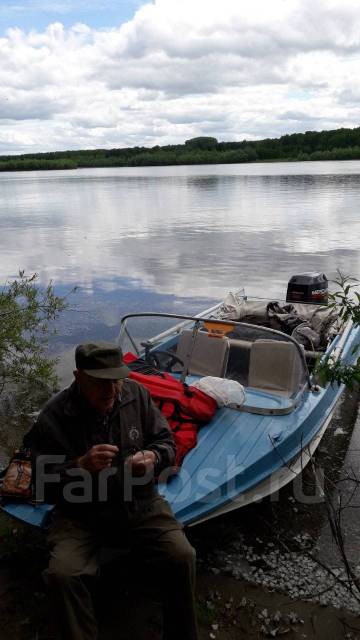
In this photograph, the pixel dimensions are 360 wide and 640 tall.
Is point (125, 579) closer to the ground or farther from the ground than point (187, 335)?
closer to the ground

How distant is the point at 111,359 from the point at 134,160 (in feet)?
450

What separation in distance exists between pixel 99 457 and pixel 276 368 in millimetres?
2887

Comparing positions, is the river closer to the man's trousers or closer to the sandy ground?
the sandy ground

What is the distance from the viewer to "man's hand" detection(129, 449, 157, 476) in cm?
322

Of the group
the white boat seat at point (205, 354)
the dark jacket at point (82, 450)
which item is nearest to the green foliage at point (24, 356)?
the white boat seat at point (205, 354)

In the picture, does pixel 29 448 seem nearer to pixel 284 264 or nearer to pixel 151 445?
Result: pixel 151 445

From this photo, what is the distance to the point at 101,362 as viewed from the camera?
3.21 meters

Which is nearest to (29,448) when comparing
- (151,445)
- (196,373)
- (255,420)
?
(151,445)

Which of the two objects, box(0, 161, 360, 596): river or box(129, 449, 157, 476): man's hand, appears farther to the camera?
box(0, 161, 360, 596): river

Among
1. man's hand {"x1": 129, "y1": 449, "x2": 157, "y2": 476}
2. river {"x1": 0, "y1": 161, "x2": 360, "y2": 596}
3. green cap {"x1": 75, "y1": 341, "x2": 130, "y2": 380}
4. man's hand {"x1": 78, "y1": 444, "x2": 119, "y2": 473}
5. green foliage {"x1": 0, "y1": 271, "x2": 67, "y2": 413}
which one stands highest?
green cap {"x1": 75, "y1": 341, "x2": 130, "y2": 380}

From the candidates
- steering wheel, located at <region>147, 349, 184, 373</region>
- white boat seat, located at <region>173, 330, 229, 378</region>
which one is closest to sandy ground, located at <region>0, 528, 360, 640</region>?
white boat seat, located at <region>173, 330, 229, 378</region>

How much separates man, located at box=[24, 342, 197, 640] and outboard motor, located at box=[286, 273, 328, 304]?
6002mm

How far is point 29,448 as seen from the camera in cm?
333

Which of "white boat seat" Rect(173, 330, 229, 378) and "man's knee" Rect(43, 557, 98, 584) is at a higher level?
"white boat seat" Rect(173, 330, 229, 378)
